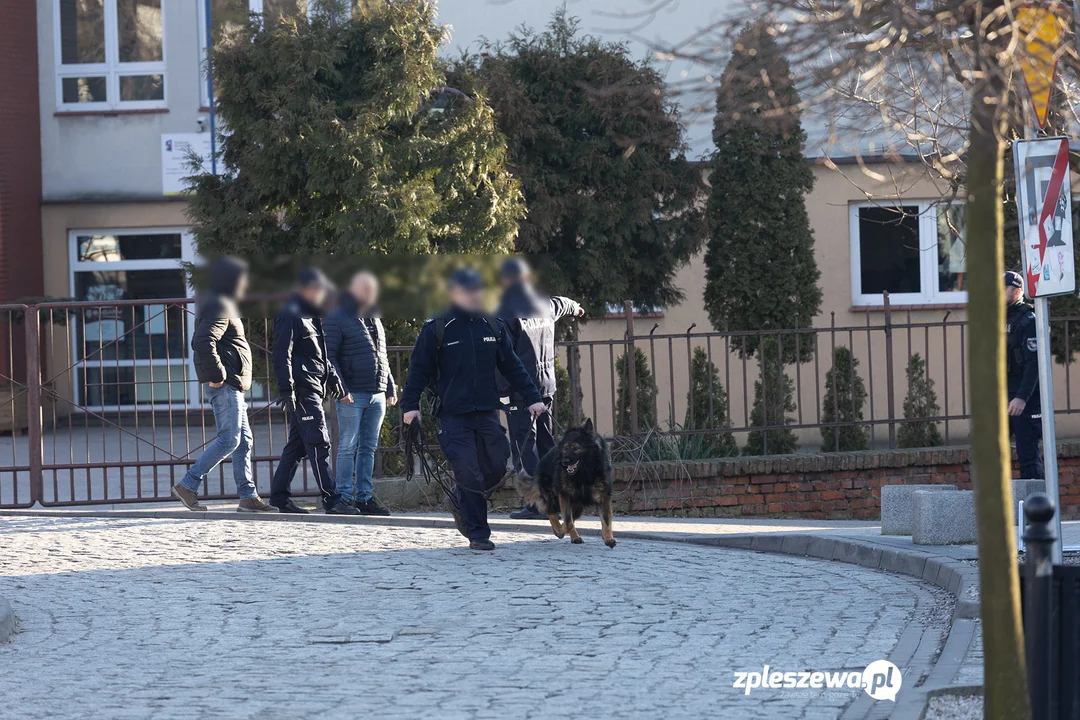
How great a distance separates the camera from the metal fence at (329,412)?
12734mm

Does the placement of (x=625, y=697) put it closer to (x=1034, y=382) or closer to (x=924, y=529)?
(x=924, y=529)

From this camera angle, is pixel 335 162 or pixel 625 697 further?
pixel 335 162

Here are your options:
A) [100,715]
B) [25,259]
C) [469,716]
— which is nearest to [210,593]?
[100,715]

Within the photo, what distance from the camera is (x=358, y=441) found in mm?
11461

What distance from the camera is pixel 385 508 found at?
1188cm

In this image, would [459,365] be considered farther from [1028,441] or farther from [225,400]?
[1028,441]

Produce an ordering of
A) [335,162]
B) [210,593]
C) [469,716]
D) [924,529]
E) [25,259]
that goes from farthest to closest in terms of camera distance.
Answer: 1. [25,259]
2. [335,162]
3. [924,529]
4. [210,593]
5. [469,716]

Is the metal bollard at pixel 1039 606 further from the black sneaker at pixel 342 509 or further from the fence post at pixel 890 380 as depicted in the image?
the fence post at pixel 890 380

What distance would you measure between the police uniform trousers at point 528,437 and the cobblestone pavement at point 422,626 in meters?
0.96

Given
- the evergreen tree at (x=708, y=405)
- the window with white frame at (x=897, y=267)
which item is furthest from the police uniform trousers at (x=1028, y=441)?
the window with white frame at (x=897, y=267)

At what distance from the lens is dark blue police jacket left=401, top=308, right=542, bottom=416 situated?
31.0 ft

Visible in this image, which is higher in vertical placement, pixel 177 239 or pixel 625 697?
pixel 177 239

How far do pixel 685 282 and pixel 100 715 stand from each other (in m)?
14.7

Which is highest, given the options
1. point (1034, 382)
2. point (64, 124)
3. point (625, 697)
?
point (64, 124)
